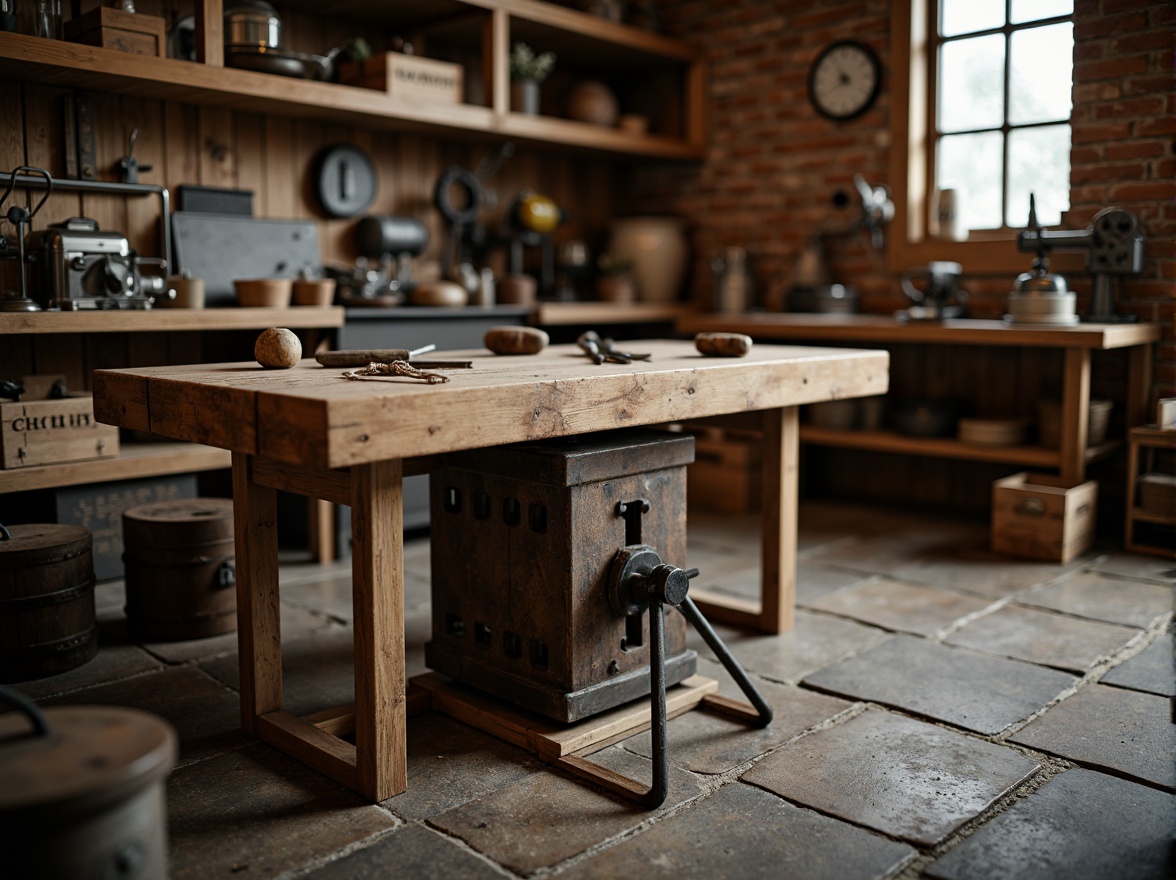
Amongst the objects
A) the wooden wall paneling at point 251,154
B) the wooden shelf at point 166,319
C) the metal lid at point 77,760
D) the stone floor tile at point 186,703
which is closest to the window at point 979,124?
the wooden shelf at point 166,319

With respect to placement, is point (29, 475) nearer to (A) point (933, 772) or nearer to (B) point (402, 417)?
(B) point (402, 417)

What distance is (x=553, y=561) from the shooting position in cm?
238

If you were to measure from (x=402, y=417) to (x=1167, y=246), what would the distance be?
363 centimetres

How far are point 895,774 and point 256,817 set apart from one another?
1319 mm

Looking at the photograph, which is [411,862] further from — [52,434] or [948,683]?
[52,434]

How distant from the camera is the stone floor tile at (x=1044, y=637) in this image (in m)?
2.99

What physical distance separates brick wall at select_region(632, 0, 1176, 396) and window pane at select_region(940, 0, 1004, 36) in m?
0.27

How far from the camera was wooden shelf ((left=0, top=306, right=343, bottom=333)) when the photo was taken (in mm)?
3266

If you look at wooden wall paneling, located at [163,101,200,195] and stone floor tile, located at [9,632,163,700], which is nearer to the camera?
stone floor tile, located at [9,632,163,700]

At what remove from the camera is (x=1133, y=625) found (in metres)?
3.25

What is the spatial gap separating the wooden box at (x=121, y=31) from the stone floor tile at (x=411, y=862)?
2.80 metres

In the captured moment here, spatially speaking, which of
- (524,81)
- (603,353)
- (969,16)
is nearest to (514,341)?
(603,353)

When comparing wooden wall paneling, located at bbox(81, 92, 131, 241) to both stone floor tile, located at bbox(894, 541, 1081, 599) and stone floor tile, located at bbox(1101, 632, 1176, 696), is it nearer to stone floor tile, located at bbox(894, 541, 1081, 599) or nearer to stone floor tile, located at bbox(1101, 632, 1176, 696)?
stone floor tile, located at bbox(894, 541, 1081, 599)

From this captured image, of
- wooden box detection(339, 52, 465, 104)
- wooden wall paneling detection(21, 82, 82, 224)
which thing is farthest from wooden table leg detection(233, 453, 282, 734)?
wooden box detection(339, 52, 465, 104)
